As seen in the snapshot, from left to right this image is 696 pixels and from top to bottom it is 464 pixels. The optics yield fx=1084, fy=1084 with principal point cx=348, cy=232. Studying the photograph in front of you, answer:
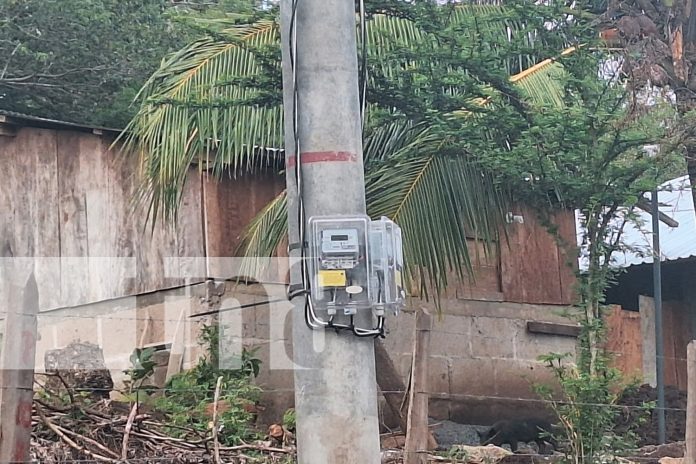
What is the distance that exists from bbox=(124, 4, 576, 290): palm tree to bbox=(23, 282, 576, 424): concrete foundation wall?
1.17 metres

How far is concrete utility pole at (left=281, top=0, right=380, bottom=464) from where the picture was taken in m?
3.73

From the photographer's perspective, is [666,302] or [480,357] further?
[666,302]

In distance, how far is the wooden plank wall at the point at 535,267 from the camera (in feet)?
38.2

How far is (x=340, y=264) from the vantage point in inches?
148

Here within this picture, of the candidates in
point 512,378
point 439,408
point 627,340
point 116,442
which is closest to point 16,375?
point 116,442

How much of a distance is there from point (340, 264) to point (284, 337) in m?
6.43

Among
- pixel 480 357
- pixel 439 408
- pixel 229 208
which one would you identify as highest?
pixel 229 208

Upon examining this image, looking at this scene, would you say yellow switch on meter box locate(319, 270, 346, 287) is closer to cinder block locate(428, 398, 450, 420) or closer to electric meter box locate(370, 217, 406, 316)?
electric meter box locate(370, 217, 406, 316)

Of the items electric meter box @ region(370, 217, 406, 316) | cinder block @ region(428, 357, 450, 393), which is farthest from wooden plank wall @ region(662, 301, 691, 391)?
electric meter box @ region(370, 217, 406, 316)

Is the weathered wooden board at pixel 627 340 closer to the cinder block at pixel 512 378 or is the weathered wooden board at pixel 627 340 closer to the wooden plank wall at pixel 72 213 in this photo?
the cinder block at pixel 512 378

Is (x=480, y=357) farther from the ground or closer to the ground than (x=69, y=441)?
farther from the ground

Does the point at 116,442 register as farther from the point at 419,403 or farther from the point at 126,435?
the point at 419,403

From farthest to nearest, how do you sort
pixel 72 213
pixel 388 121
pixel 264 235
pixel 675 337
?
pixel 675 337 → pixel 72 213 → pixel 264 235 → pixel 388 121

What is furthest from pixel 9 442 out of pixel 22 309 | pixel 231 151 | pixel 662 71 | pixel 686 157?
pixel 662 71
